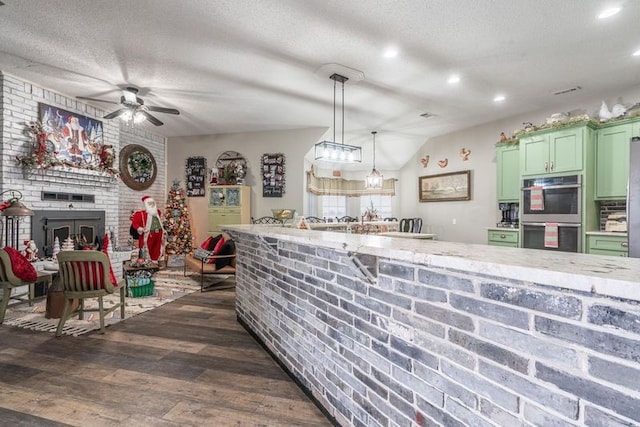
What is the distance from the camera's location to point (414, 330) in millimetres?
1281

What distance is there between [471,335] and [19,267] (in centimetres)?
438

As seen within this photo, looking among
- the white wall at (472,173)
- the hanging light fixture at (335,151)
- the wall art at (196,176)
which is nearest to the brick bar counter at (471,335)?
the hanging light fixture at (335,151)

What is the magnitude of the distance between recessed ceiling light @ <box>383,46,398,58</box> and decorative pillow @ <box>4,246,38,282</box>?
14.4ft

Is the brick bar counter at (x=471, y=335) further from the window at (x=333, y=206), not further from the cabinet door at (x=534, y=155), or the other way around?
the window at (x=333, y=206)

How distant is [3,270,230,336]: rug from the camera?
327cm

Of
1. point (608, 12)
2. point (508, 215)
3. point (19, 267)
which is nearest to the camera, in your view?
point (608, 12)

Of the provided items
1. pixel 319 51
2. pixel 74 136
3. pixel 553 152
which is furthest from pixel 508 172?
pixel 74 136

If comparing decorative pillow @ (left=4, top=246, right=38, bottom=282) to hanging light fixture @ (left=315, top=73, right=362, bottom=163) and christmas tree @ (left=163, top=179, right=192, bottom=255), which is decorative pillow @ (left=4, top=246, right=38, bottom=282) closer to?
christmas tree @ (left=163, top=179, right=192, bottom=255)

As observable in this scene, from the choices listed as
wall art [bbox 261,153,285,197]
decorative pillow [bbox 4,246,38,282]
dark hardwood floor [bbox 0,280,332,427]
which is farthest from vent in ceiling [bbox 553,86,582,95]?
decorative pillow [bbox 4,246,38,282]

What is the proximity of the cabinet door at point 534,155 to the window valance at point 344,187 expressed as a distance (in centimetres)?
354

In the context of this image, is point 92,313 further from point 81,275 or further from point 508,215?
point 508,215

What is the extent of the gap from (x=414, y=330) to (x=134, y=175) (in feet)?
21.9

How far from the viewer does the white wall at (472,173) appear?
5828mm

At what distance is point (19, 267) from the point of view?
346cm
